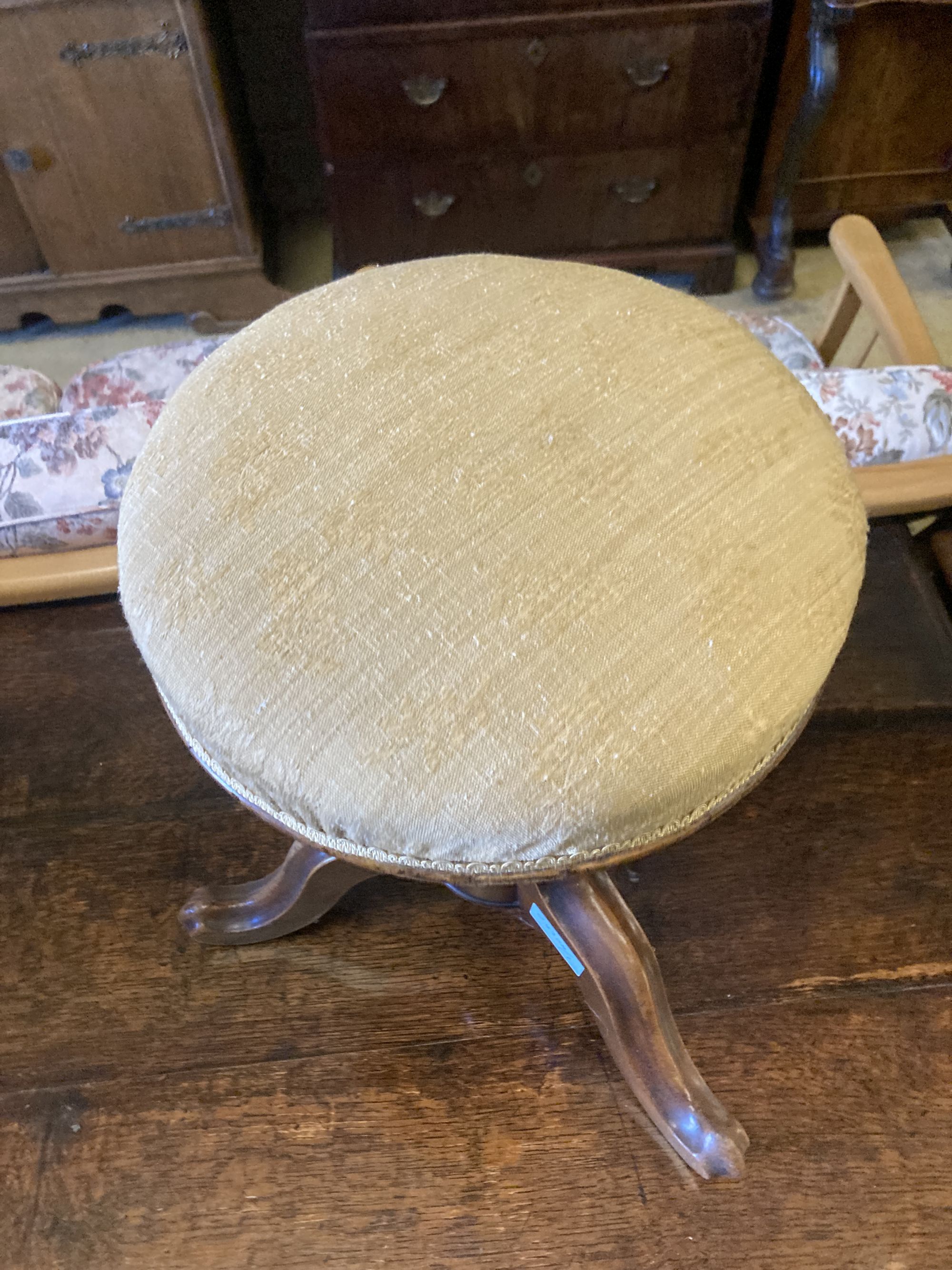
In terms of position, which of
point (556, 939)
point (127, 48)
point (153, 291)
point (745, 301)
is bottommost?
point (745, 301)

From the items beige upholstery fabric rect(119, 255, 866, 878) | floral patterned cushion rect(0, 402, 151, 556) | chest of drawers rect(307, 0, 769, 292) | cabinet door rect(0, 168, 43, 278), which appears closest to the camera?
beige upholstery fabric rect(119, 255, 866, 878)

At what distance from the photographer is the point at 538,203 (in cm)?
154

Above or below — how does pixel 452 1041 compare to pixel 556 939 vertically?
below

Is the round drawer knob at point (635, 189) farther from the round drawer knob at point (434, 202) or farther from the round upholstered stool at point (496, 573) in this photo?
the round upholstered stool at point (496, 573)

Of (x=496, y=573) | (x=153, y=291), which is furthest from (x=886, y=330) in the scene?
(x=153, y=291)

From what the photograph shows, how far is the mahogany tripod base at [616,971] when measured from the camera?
67cm

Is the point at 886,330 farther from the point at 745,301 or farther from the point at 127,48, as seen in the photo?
the point at 127,48

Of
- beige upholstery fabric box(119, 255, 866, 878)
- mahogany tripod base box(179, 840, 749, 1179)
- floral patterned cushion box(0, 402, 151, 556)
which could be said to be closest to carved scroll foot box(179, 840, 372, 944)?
mahogany tripod base box(179, 840, 749, 1179)

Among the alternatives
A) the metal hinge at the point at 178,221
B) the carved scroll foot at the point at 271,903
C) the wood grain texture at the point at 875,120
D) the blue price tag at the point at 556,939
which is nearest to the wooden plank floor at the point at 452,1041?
the carved scroll foot at the point at 271,903

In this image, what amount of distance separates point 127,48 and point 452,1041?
1334 millimetres

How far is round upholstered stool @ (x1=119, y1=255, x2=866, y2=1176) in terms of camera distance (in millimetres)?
495

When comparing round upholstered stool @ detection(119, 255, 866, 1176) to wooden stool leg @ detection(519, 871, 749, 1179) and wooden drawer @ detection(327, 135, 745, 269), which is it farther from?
wooden drawer @ detection(327, 135, 745, 269)

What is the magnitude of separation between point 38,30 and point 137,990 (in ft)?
4.04

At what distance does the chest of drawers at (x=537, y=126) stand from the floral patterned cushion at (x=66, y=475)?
73 cm
